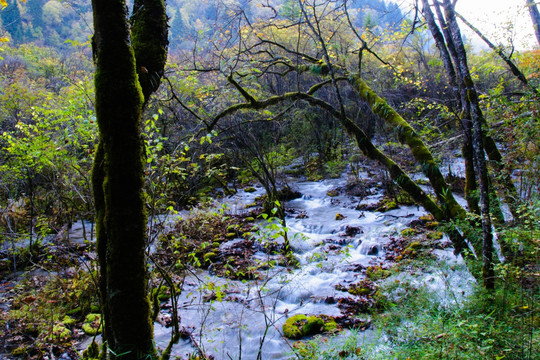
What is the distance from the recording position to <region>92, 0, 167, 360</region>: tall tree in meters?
1.79

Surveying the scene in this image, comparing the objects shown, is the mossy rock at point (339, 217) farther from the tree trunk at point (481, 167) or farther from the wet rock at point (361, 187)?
the tree trunk at point (481, 167)

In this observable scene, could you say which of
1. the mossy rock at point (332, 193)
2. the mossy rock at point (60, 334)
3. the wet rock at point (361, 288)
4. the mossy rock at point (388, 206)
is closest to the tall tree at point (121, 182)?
the mossy rock at point (60, 334)

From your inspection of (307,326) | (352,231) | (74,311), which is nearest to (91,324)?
(74,311)

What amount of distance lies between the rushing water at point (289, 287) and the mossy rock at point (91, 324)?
3.26ft

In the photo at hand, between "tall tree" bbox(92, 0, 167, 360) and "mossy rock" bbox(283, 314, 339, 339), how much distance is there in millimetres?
3184

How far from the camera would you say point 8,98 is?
53.5ft

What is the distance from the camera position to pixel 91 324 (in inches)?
201

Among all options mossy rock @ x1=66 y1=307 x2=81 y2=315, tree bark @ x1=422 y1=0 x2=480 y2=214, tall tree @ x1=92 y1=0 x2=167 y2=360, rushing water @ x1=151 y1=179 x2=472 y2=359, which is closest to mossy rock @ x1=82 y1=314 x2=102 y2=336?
mossy rock @ x1=66 y1=307 x2=81 y2=315

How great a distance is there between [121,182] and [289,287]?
5.23m

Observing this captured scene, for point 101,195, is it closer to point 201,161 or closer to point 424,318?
point 424,318

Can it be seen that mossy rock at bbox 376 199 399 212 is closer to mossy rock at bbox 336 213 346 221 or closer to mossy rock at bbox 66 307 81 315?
mossy rock at bbox 336 213 346 221

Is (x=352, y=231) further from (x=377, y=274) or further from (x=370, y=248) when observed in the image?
(x=377, y=274)

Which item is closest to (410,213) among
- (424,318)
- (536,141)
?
(536,141)

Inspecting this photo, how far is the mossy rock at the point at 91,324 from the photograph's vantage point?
16.1 feet
